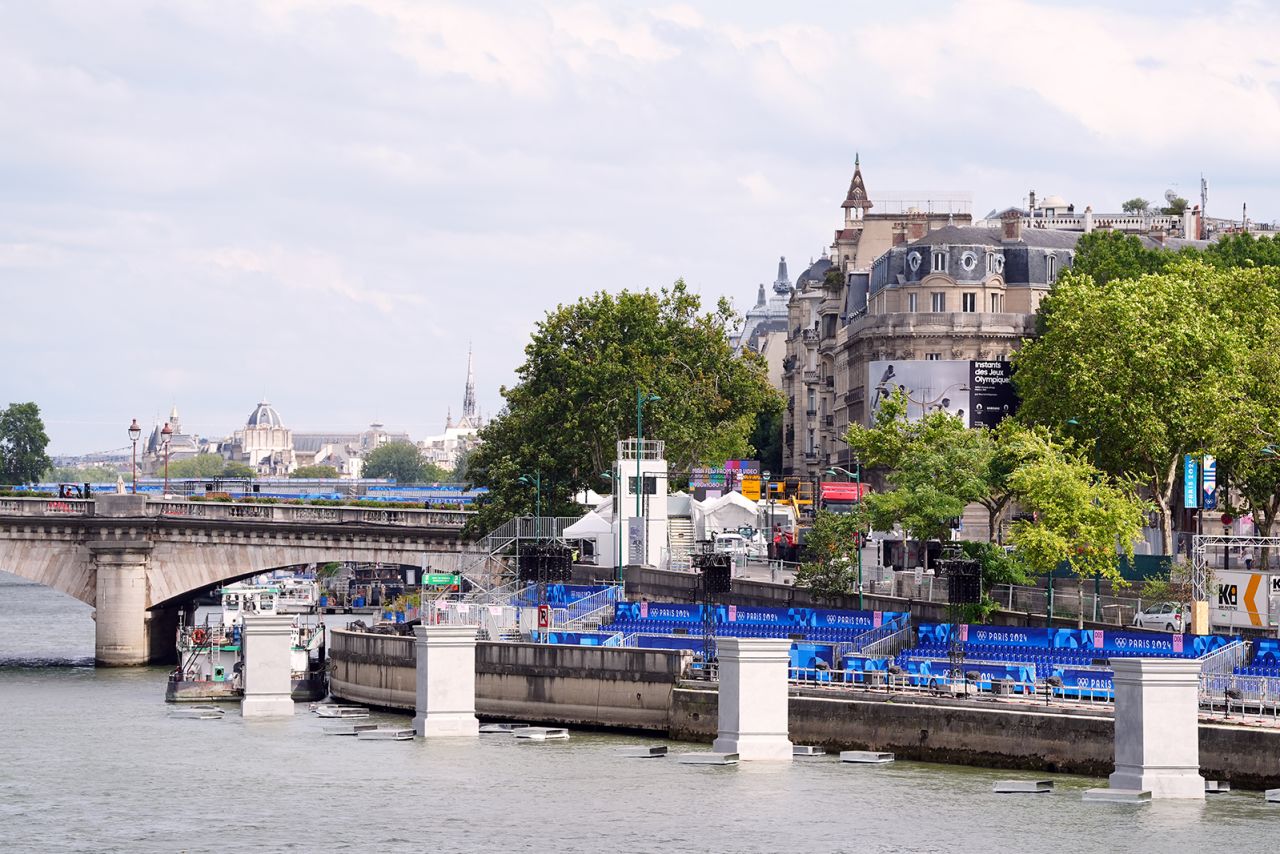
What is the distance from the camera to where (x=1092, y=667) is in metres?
57.7

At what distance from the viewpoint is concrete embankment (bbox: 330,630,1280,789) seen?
52.6 m

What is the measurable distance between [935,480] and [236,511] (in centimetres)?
3786

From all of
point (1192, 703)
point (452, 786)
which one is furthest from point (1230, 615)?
point (452, 786)

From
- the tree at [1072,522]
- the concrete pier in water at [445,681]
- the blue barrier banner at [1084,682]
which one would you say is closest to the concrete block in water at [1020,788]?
the blue barrier banner at [1084,682]

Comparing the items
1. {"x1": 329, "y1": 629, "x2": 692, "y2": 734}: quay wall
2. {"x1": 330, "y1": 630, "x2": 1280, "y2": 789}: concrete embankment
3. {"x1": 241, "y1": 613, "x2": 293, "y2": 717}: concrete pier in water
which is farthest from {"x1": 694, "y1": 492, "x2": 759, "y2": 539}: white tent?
{"x1": 241, "y1": 613, "x2": 293, "y2": 717}: concrete pier in water

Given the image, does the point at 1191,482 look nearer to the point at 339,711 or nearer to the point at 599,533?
the point at 599,533

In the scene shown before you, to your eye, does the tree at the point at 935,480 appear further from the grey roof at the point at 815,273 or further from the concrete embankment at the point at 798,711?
the grey roof at the point at 815,273

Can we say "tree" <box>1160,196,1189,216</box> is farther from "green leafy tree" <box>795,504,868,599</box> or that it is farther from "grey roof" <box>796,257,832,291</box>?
"green leafy tree" <box>795,504,868,599</box>

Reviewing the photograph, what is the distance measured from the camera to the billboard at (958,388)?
9581 cm

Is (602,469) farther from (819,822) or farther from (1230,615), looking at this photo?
(819,822)

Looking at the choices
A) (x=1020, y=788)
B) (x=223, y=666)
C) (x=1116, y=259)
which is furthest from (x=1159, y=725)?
(x=1116, y=259)

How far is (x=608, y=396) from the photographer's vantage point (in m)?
104

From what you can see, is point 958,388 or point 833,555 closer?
point 833,555

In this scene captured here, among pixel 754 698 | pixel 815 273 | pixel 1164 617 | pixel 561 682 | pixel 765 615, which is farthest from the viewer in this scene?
pixel 815 273
